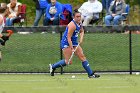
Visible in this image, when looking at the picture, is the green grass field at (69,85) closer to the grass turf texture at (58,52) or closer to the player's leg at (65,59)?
the player's leg at (65,59)

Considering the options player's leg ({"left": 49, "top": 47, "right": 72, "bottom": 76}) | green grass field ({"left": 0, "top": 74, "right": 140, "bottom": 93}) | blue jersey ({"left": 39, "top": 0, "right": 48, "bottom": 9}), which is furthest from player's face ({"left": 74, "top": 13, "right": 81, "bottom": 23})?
blue jersey ({"left": 39, "top": 0, "right": 48, "bottom": 9})

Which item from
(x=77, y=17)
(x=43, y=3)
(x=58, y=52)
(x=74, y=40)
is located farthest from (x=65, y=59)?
(x=43, y=3)

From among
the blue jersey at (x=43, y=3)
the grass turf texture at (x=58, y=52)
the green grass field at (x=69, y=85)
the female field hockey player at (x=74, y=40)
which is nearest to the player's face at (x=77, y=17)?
the female field hockey player at (x=74, y=40)

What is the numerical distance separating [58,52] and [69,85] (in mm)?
6391

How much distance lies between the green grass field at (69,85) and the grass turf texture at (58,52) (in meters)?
3.73

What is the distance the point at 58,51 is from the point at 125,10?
161 inches

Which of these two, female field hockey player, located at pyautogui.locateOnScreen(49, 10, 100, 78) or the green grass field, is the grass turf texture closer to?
female field hockey player, located at pyautogui.locateOnScreen(49, 10, 100, 78)

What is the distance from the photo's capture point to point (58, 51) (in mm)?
22500

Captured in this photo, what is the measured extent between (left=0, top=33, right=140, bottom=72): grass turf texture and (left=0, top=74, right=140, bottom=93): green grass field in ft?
12.2

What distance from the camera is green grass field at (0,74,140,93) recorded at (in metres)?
14.8

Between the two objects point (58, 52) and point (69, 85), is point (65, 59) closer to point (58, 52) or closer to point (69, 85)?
point (69, 85)

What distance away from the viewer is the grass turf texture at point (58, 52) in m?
22.2

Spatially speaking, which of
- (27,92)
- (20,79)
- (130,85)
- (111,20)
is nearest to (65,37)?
(20,79)

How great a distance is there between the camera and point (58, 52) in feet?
73.7
